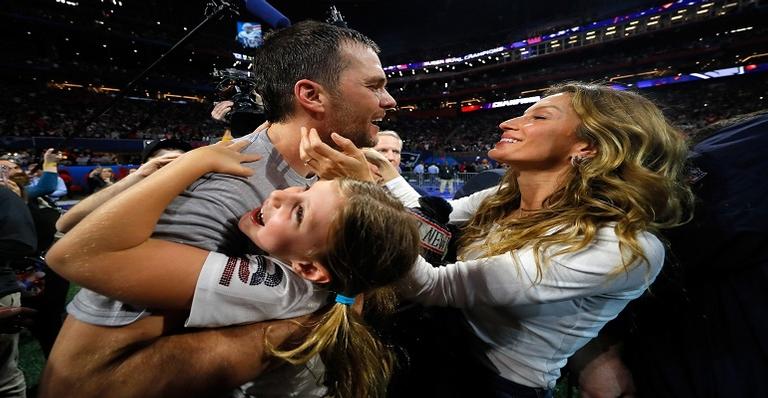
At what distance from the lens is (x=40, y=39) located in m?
25.3

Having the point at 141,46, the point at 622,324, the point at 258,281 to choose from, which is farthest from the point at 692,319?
the point at 141,46

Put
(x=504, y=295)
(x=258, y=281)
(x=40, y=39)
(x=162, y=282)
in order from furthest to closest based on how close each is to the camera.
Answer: (x=40, y=39) < (x=504, y=295) < (x=258, y=281) < (x=162, y=282)

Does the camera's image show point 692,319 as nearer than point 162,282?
No

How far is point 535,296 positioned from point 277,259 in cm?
102

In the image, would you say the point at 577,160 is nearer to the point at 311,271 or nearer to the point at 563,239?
the point at 563,239

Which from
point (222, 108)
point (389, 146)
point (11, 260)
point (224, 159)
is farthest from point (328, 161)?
point (11, 260)

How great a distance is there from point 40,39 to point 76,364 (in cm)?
3701

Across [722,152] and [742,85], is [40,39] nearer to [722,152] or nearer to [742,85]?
[722,152]

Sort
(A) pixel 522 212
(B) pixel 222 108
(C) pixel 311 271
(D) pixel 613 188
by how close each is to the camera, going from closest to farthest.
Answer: (C) pixel 311 271
(D) pixel 613 188
(A) pixel 522 212
(B) pixel 222 108

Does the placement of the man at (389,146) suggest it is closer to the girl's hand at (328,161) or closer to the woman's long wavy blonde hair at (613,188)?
the woman's long wavy blonde hair at (613,188)

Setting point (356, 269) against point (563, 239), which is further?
point (563, 239)

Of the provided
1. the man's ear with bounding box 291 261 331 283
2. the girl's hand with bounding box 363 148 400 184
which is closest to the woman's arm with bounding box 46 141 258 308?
the man's ear with bounding box 291 261 331 283

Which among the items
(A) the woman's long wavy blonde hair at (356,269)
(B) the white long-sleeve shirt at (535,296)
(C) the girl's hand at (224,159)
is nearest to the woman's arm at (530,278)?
(B) the white long-sleeve shirt at (535,296)

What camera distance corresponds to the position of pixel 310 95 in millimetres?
1542
